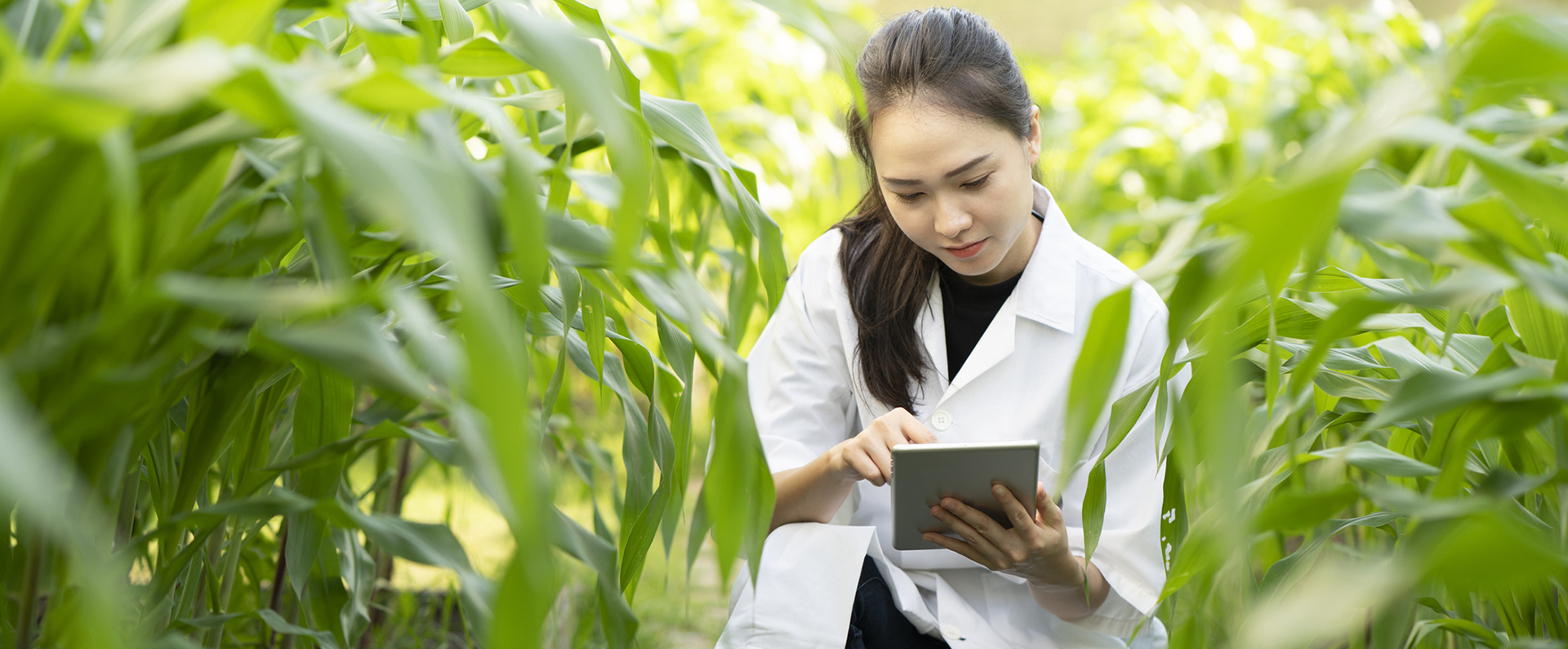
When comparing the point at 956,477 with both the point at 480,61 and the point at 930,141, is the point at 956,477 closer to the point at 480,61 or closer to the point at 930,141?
the point at 930,141

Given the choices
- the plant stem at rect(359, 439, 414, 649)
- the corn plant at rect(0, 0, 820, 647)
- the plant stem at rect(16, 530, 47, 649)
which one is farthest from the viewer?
the plant stem at rect(359, 439, 414, 649)

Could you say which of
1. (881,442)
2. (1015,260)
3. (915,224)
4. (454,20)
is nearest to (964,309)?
(1015,260)

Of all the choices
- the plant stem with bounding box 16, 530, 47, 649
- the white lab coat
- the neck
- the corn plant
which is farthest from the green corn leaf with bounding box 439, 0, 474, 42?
the neck

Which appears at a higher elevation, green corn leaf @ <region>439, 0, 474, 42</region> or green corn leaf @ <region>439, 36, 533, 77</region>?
green corn leaf @ <region>439, 36, 533, 77</region>

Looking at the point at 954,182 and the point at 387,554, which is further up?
the point at 954,182

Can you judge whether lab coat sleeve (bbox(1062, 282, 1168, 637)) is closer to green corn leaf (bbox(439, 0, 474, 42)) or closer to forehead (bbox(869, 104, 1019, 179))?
forehead (bbox(869, 104, 1019, 179))

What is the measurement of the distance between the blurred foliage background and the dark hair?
33 centimetres

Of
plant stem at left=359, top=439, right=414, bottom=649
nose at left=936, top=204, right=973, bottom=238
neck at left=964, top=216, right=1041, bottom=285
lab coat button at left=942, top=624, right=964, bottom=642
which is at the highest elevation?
nose at left=936, top=204, right=973, bottom=238

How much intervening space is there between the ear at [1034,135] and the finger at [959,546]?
0.41m

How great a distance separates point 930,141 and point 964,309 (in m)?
0.25

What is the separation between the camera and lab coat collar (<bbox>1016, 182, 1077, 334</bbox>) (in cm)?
104

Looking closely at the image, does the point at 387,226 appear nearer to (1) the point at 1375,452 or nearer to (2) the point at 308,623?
(2) the point at 308,623

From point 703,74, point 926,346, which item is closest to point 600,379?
point 926,346

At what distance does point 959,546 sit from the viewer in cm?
91
